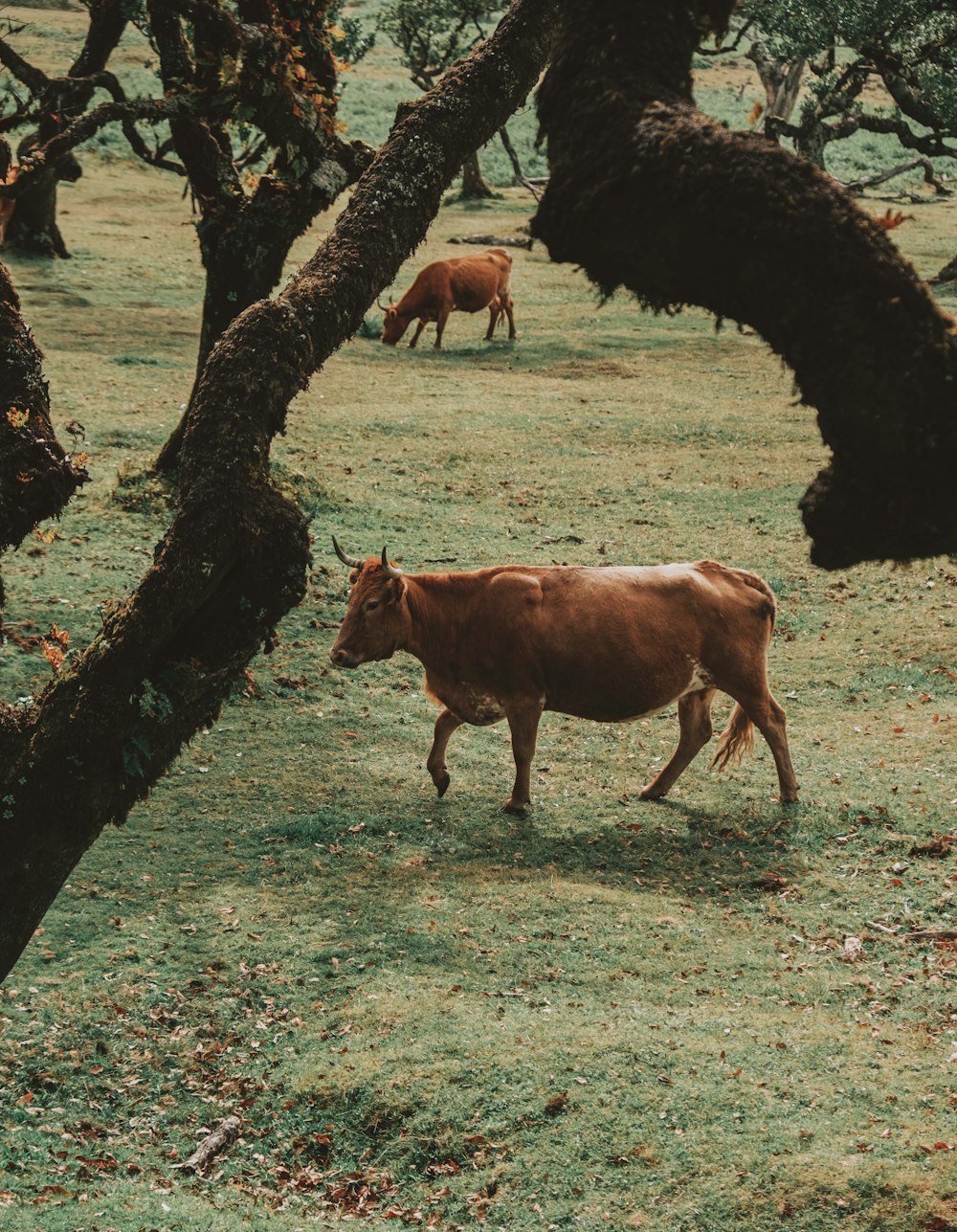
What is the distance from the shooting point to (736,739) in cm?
1367

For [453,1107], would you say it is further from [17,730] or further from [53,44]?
[53,44]

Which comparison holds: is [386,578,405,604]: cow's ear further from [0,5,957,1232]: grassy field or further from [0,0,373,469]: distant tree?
[0,0,373,469]: distant tree

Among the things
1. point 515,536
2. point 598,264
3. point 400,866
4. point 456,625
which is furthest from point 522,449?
point 598,264

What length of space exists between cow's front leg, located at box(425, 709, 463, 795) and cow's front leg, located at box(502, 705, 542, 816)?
1.91ft

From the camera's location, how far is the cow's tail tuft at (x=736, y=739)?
13.5 meters

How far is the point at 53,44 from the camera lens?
65188mm

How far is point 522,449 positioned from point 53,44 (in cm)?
5188

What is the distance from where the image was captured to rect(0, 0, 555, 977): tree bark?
5.86m

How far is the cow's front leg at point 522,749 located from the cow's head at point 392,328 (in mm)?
19215

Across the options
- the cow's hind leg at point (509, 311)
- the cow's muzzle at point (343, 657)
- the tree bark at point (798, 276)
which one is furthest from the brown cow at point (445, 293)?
the tree bark at point (798, 276)

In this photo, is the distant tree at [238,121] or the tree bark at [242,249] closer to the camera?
the distant tree at [238,121]

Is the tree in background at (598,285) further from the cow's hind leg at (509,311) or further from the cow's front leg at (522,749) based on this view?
the cow's hind leg at (509,311)

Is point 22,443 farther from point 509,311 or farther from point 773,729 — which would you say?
point 509,311

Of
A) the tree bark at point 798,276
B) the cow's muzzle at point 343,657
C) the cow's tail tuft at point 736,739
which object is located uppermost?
the tree bark at point 798,276
